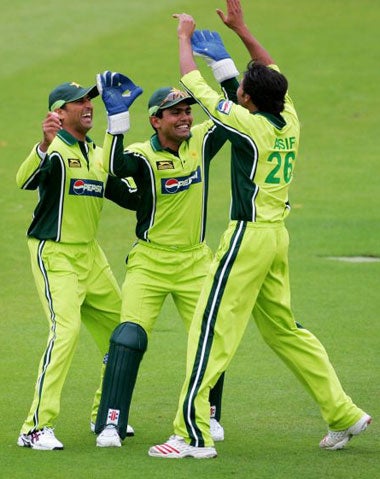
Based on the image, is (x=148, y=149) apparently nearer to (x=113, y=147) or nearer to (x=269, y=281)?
(x=113, y=147)

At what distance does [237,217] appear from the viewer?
7.77 metres

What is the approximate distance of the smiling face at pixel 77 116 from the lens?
856cm

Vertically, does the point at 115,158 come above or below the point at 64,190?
above

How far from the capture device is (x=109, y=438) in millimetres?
8039

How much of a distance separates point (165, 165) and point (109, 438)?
182 cm

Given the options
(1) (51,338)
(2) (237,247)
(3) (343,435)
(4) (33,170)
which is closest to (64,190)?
(4) (33,170)

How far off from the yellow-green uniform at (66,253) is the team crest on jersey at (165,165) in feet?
1.12

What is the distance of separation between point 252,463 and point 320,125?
1339cm

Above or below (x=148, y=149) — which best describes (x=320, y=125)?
below

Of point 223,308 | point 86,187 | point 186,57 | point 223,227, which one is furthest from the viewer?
point 223,227

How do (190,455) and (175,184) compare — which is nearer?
(190,455)

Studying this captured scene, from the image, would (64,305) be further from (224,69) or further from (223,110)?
(224,69)

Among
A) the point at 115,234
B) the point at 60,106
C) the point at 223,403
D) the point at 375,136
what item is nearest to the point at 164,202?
the point at 60,106

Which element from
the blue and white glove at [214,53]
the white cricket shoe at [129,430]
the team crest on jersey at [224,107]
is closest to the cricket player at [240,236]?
the team crest on jersey at [224,107]
